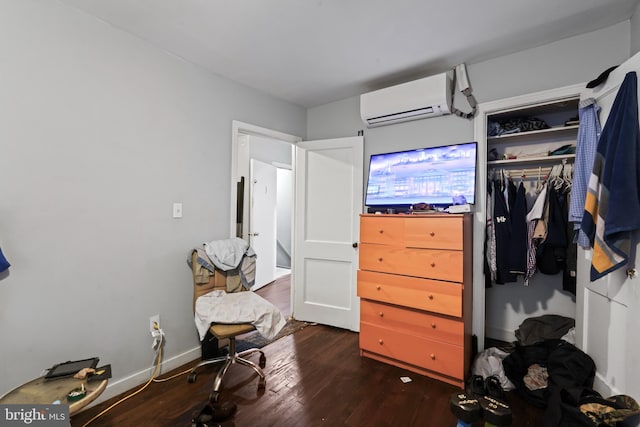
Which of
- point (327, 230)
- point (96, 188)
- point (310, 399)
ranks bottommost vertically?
point (310, 399)

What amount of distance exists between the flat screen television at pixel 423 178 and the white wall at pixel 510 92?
190 mm

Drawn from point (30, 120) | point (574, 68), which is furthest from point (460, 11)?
point (30, 120)

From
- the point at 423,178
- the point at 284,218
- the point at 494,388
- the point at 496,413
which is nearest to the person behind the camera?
the point at 496,413

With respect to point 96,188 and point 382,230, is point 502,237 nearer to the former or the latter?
point 382,230

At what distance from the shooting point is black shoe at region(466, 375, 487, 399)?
1.94m

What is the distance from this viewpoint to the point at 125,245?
2016mm

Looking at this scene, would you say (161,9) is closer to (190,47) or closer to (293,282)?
(190,47)

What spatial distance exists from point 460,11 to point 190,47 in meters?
1.87

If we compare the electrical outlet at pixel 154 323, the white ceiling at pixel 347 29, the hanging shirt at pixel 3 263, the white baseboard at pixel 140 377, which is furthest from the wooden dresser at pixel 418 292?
the hanging shirt at pixel 3 263

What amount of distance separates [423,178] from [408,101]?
27.3 inches

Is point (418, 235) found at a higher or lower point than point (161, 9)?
lower

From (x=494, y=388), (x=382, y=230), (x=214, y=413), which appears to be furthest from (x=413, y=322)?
(x=214, y=413)

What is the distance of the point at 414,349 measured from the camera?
2.23 metres

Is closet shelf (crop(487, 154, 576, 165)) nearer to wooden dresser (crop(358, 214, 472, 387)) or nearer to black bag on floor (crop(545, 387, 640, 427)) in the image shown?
wooden dresser (crop(358, 214, 472, 387))
